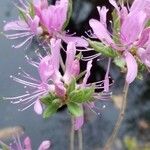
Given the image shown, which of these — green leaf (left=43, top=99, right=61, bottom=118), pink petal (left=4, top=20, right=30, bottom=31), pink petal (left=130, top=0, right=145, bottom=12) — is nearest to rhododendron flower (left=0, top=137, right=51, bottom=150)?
green leaf (left=43, top=99, right=61, bottom=118)

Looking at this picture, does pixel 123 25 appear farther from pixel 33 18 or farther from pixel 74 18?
pixel 74 18

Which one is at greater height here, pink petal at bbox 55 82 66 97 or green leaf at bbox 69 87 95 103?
pink petal at bbox 55 82 66 97

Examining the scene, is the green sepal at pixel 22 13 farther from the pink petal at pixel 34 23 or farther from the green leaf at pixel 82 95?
the green leaf at pixel 82 95

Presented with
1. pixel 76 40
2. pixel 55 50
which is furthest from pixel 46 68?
pixel 76 40

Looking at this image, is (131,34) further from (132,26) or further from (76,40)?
(76,40)

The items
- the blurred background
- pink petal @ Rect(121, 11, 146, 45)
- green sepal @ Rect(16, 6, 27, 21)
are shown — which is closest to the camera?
pink petal @ Rect(121, 11, 146, 45)

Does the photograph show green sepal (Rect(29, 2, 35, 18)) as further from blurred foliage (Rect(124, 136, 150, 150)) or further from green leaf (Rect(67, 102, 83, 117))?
blurred foliage (Rect(124, 136, 150, 150))

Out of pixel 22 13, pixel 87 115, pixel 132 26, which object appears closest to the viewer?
pixel 132 26
